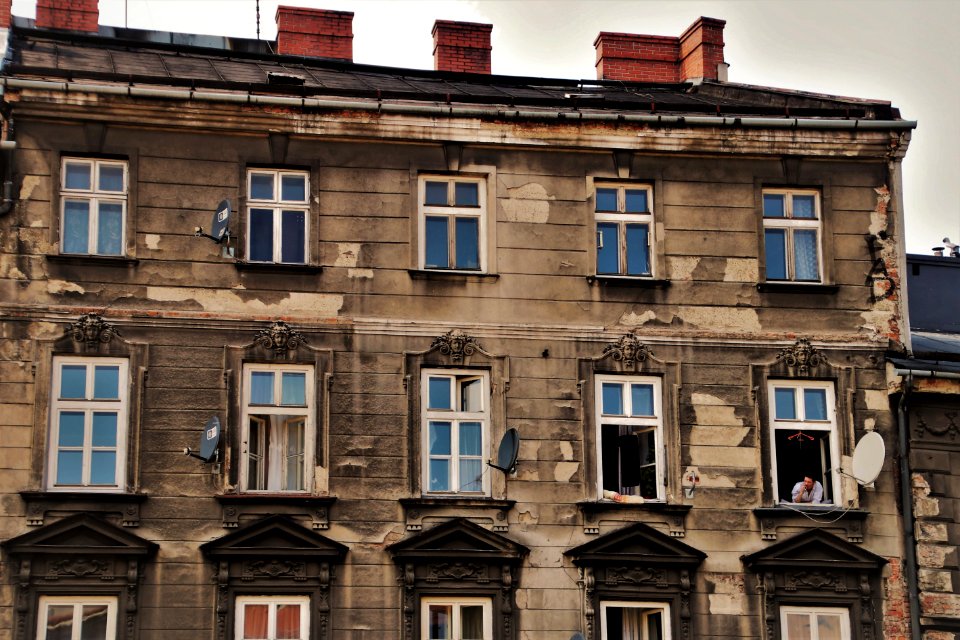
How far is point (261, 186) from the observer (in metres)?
22.9

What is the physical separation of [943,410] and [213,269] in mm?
10459

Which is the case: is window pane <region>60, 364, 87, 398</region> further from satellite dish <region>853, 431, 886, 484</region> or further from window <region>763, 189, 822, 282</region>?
satellite dish <region>853, 431, 886, 484</region>

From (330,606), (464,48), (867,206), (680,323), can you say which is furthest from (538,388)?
(464,48)

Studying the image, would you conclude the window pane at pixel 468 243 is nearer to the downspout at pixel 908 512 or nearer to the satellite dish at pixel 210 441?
the satellite dish at pixel 210 441

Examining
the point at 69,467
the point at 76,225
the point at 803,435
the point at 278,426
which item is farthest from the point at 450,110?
the point at 69,467

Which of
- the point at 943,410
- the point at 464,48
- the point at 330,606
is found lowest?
the point at 330,606

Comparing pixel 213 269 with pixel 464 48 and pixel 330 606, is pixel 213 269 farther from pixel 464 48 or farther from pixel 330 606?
pixel 464 48

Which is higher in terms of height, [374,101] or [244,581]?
[374,101]

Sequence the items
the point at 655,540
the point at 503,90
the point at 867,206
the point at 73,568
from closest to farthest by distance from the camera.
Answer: the point at 73,568
the point at 655,540
the point at 867,206
the point at 503,90

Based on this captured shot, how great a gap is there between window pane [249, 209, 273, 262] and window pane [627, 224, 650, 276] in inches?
202

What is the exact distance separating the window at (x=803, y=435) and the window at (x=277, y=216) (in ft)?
23.0

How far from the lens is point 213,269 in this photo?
22375 mm

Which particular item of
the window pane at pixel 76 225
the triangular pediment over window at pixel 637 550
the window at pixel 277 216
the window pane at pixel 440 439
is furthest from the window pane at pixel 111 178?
the triangular pediment over window at pixel 637 550

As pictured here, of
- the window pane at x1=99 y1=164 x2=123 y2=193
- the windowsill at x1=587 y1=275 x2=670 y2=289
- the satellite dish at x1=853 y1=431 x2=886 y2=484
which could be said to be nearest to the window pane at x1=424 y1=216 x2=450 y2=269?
the windowsill at x1=587 y1=275 x2=670 y2=289
